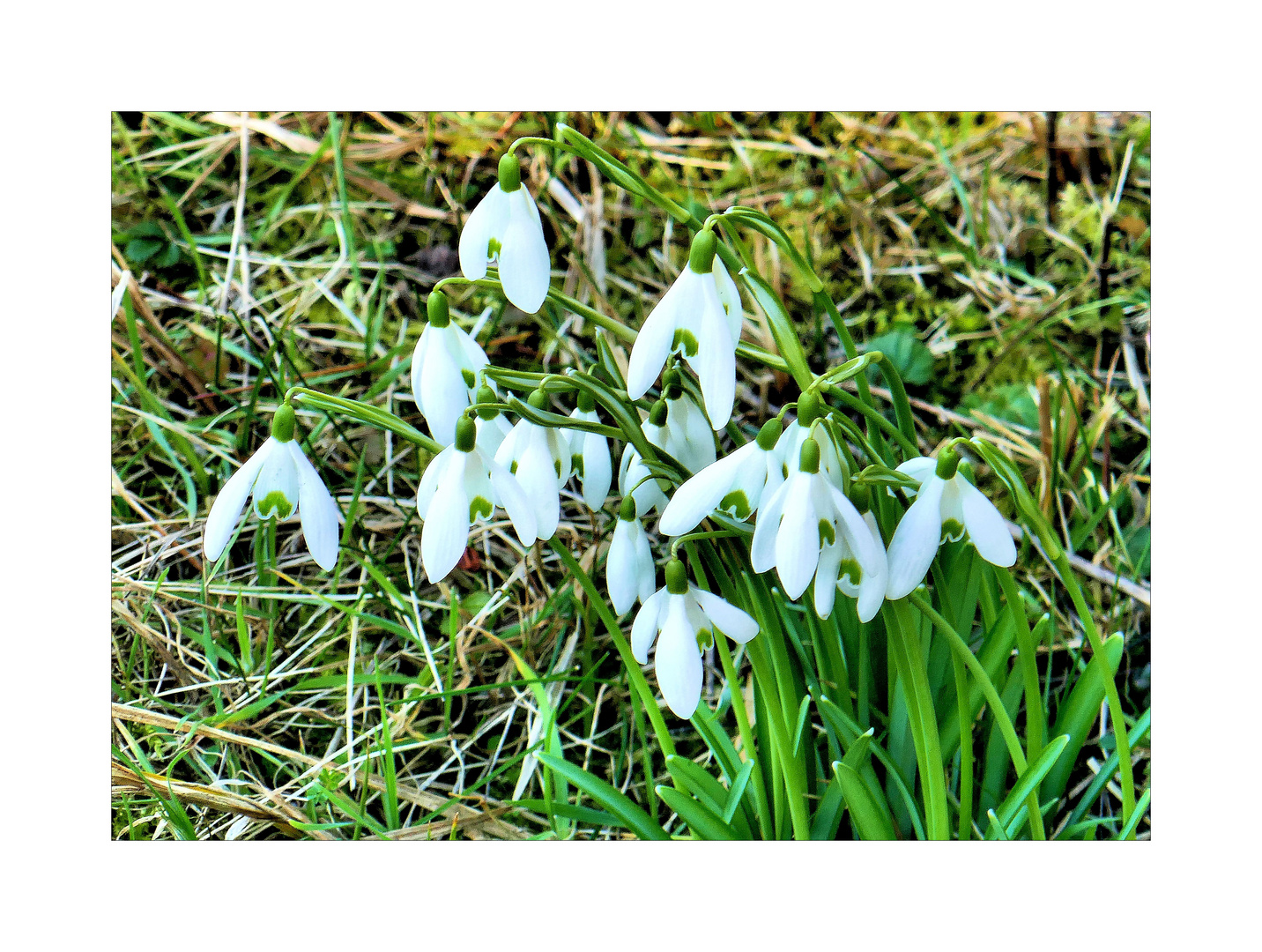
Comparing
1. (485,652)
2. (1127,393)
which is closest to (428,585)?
(485,652)

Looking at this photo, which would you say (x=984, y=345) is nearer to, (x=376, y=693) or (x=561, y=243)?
(x=561, y=243)

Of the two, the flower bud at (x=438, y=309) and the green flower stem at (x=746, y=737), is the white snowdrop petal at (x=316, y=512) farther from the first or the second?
the green flower stem at (x=746, y=737)

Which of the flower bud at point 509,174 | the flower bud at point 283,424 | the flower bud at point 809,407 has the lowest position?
the flower bud at point 283,424

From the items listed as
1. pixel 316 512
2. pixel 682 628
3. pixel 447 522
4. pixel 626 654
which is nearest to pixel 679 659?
pixel 682 628

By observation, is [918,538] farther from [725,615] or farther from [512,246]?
[512,246]

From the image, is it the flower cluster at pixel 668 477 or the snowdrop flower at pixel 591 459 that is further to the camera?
the snowdrop flower at pixel 591 459

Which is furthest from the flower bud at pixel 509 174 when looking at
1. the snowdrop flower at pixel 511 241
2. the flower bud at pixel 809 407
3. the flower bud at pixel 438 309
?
the flower bud at pixel 809 407

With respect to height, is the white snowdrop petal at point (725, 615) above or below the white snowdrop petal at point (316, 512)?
below
